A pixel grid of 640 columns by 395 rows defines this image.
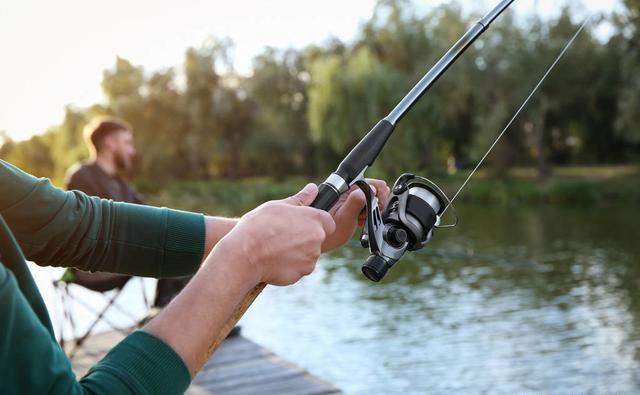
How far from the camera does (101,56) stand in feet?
137

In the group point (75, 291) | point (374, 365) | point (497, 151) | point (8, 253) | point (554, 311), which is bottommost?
point (75, 291)

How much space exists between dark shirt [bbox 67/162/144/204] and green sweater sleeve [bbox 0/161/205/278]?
13.5 feet

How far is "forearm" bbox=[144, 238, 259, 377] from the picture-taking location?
1.07 meters

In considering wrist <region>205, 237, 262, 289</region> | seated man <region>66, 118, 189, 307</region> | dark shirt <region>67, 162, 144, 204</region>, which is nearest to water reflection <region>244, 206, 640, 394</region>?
seated man <region>66, 118, 189, 307</region>

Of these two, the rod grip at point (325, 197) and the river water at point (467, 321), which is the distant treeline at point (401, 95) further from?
the rod grip at point (325, 197)

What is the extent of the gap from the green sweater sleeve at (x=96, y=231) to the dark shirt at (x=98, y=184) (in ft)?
13.5

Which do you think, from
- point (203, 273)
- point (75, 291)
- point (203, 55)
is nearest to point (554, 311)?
point (75, 291)

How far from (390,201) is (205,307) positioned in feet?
2.43

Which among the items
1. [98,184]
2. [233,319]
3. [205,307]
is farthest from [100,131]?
[205,307]

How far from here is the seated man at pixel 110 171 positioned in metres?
5.57

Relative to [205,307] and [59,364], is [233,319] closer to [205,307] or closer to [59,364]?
[205,307]

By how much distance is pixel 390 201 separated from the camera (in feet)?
5.70

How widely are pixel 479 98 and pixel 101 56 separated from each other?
2239 cm

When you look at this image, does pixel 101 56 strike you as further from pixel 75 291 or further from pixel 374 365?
pixel 374 365
